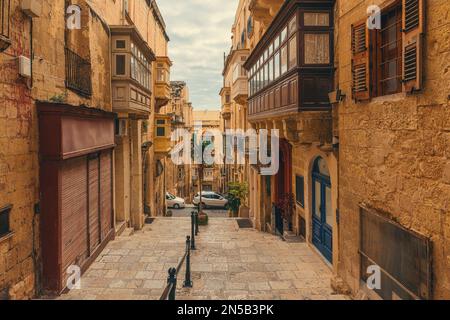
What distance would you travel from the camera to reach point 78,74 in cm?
991

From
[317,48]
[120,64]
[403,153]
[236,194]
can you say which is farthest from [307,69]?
[236,194]

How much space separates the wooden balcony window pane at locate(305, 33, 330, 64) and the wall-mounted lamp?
3.16ft

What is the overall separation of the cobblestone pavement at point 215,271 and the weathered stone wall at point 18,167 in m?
1.37

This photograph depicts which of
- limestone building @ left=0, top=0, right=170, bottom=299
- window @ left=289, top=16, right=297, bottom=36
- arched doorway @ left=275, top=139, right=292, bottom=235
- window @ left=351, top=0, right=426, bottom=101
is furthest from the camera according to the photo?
arched doorway @ left=275, top=139, right=292, bottom=235

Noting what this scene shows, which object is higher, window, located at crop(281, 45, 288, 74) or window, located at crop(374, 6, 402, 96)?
window, located at crop(281, 45, 288, 74)

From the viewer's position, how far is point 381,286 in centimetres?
624

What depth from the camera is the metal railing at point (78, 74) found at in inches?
362

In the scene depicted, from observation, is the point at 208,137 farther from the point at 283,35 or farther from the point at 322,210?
the point at 283,35

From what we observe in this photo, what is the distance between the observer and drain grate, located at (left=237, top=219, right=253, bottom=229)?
1803 centimetres

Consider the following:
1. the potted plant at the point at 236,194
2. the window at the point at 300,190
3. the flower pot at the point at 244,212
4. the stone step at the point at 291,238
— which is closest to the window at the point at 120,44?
the window at the point at 300,190

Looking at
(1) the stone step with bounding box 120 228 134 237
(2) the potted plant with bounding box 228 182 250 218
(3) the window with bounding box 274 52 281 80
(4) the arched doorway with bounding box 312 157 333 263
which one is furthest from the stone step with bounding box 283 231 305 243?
(2) the potted plant with bounding box 228 182 250 218

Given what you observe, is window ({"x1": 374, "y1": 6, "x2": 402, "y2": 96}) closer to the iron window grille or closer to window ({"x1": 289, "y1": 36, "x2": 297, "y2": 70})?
window ({"x1": 289, "y1": 36, "x2": 297, "y2": 70})

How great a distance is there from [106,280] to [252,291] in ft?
11.9

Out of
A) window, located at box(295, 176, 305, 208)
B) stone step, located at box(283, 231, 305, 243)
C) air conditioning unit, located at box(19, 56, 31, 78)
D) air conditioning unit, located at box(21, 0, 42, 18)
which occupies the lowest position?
stone step, located at box(283, 231, 305, 243)
